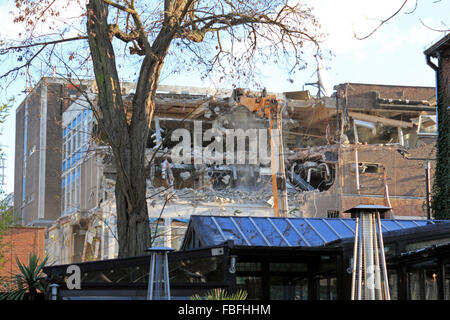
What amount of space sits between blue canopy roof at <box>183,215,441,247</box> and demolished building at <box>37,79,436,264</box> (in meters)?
23.2

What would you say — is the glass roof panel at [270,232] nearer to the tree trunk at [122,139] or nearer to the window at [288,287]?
the window at [288,287]

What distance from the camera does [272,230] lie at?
17.5 metres

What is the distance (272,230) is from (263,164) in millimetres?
31673

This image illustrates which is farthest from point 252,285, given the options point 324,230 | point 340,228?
point 340,228

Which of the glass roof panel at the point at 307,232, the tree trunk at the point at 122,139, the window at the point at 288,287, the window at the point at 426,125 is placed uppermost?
the window at the point at 426,125

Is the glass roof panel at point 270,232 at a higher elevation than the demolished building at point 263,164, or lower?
lower

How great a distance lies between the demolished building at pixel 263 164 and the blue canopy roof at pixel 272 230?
2324cm

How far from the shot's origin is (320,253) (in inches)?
593

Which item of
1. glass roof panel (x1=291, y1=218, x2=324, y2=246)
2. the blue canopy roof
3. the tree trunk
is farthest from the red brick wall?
glass roof panel (x1=291, y1=218, x2=324, y2=246)

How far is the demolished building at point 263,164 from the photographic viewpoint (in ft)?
145

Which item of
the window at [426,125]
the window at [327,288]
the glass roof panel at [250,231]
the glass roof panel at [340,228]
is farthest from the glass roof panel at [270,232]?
the window at [426,125]

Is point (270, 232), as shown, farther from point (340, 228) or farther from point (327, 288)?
point (327, 288)
